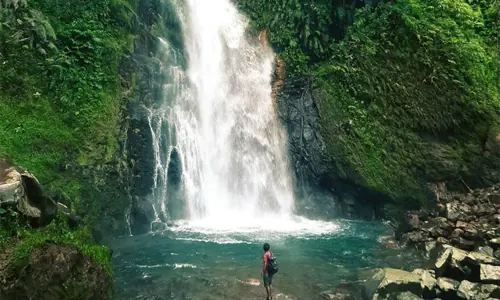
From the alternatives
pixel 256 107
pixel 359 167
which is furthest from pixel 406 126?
pixel 256 107

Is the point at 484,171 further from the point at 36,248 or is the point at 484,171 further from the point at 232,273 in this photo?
the point at 36,248

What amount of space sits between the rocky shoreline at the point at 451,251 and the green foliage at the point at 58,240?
663cm

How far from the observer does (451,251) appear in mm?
10234

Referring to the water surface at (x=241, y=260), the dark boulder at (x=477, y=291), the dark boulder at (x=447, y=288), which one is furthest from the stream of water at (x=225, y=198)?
the dark boulder at (x=477, y=291)

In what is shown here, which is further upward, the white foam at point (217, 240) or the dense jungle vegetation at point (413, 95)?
the dense jungle vegetation at point (413, 95)

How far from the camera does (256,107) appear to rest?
22.1 m

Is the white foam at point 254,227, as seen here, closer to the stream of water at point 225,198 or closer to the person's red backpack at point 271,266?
the stream of water at point 225,198

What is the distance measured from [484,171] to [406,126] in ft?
13.2

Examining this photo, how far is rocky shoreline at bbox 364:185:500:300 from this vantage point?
30.1ft

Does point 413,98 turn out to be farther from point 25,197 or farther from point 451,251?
point 25,197

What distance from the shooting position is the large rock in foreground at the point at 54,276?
722 centimetres

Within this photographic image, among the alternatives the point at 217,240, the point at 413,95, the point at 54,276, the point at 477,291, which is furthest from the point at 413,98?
the point at 54,276

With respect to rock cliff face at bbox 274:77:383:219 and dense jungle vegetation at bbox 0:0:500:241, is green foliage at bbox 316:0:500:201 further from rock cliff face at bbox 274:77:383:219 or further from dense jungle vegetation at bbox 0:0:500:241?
rock cliff face at bbox 274:77:383:219

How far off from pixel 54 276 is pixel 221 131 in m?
14.0
